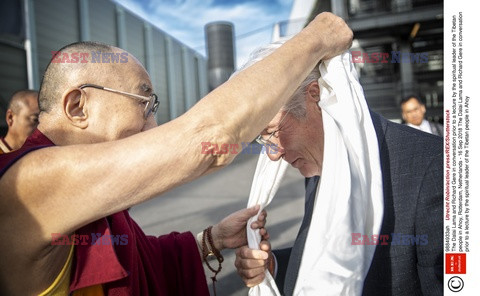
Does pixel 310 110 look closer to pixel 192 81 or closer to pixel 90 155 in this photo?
pixel 90 155

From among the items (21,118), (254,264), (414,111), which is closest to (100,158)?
(254,264)

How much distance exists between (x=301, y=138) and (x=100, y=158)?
961 mm

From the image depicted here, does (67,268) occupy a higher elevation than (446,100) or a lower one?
lower

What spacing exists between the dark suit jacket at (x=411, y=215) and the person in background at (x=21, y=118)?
310 centimetres

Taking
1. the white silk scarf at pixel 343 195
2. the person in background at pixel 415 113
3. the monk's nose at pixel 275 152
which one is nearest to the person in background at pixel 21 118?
the monk's nose at pixel 275 152

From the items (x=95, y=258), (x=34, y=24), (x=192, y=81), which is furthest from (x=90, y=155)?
(x=192, y=81)

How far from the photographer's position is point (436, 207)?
1.14 metres

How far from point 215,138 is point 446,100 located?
1.94 ft

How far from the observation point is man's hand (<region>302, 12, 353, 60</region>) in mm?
961

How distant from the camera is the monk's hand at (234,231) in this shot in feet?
5.02

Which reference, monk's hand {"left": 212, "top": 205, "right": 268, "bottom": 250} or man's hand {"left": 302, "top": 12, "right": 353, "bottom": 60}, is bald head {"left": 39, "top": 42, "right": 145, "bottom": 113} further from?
monk's hand {"left": 212, "top": 205, "right": 268, "bottom": 250}

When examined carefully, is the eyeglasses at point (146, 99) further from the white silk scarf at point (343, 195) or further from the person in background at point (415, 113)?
the person in background at point (415, 113)

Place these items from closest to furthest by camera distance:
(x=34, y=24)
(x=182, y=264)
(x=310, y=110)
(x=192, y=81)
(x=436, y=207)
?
(x=436, y=207) → (x=310, y=110) → (x=182, y=264) → (x=34, y=24) → (x=192, y=81)

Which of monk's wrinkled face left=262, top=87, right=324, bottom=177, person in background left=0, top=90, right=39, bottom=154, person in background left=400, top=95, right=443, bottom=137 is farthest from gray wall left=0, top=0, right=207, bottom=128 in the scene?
monk's wrinkled face left=262, top=87, right=324, bottom=177
